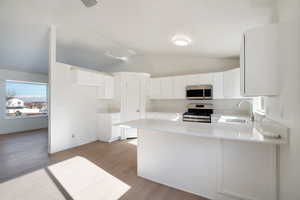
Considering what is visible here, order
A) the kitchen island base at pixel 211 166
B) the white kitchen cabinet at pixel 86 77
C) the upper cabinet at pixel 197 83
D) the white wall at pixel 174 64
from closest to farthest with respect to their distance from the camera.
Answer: the kitchen island base at pixel 211 166 → the upper cabinet at pixel 197 83 → the white kitchen cabinet at pixel 86 77 → the white wall at pixel 174 64

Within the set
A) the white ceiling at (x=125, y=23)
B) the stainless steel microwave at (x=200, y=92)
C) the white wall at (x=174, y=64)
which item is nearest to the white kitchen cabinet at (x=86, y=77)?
the white ceiling at (x=125, y=23)

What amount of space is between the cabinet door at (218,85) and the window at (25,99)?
23.2ft

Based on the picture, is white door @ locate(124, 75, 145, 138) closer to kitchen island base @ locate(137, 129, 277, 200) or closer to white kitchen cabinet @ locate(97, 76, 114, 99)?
white kitchen cabinet @ locate(97, 76, 114, 99)

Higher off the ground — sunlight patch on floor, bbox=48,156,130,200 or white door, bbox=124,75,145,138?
white door, bbox=124,75,145,138

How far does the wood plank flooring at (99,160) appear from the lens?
1.84 meters

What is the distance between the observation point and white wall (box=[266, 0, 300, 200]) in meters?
1.12

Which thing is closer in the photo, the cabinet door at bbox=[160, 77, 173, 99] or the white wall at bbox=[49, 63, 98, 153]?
the white wall at bbox=[49, 63, 98, 153]

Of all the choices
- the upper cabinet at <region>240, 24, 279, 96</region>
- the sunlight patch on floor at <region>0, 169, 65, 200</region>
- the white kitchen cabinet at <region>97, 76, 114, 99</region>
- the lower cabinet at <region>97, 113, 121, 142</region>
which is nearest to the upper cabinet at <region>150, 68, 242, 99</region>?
the white kitchen cabinet at <region>97, 76, 114, 99</region>

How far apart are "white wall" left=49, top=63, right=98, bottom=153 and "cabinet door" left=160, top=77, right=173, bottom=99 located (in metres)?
2.32

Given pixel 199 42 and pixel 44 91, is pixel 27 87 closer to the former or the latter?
pixel 44 91

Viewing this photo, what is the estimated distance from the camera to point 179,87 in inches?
171

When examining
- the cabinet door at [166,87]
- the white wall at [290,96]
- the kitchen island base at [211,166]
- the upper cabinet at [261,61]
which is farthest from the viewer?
the cabinet door at [166,87]

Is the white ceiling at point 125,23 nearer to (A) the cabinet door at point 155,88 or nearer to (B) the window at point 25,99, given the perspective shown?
(A) the cabinet door at point 155,88

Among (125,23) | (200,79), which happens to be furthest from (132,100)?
(125,23)
